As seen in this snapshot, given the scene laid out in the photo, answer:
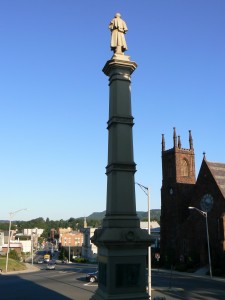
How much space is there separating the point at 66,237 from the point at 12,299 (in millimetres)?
121151

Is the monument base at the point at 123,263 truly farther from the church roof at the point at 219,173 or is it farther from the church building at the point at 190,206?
the church roof at the point at 219,173

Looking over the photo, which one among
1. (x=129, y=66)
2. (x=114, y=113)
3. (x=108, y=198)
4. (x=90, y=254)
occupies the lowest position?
(x=90, y=254)

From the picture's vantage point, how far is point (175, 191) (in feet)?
194

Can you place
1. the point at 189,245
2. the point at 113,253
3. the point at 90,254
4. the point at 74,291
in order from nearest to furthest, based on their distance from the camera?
the point at 113,253
the point at 74,291
the point at 189,245
the point at 90,254

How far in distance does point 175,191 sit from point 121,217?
4777 centimetres

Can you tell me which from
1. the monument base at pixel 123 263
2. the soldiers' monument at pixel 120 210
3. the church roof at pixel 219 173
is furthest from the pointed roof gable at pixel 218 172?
the monument base at pixel 123 263

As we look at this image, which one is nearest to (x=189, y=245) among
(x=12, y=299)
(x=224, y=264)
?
(x=224, y=264)

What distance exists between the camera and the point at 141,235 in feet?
40.3

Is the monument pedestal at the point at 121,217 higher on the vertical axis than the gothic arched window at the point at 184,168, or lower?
lower

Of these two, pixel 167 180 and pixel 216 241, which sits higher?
pixel 167 180

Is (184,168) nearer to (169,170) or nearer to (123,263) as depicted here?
(169,170)

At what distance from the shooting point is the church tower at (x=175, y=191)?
188 ft

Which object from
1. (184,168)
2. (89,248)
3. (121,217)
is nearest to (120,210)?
(121,217)

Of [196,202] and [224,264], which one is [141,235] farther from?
[196,202]
